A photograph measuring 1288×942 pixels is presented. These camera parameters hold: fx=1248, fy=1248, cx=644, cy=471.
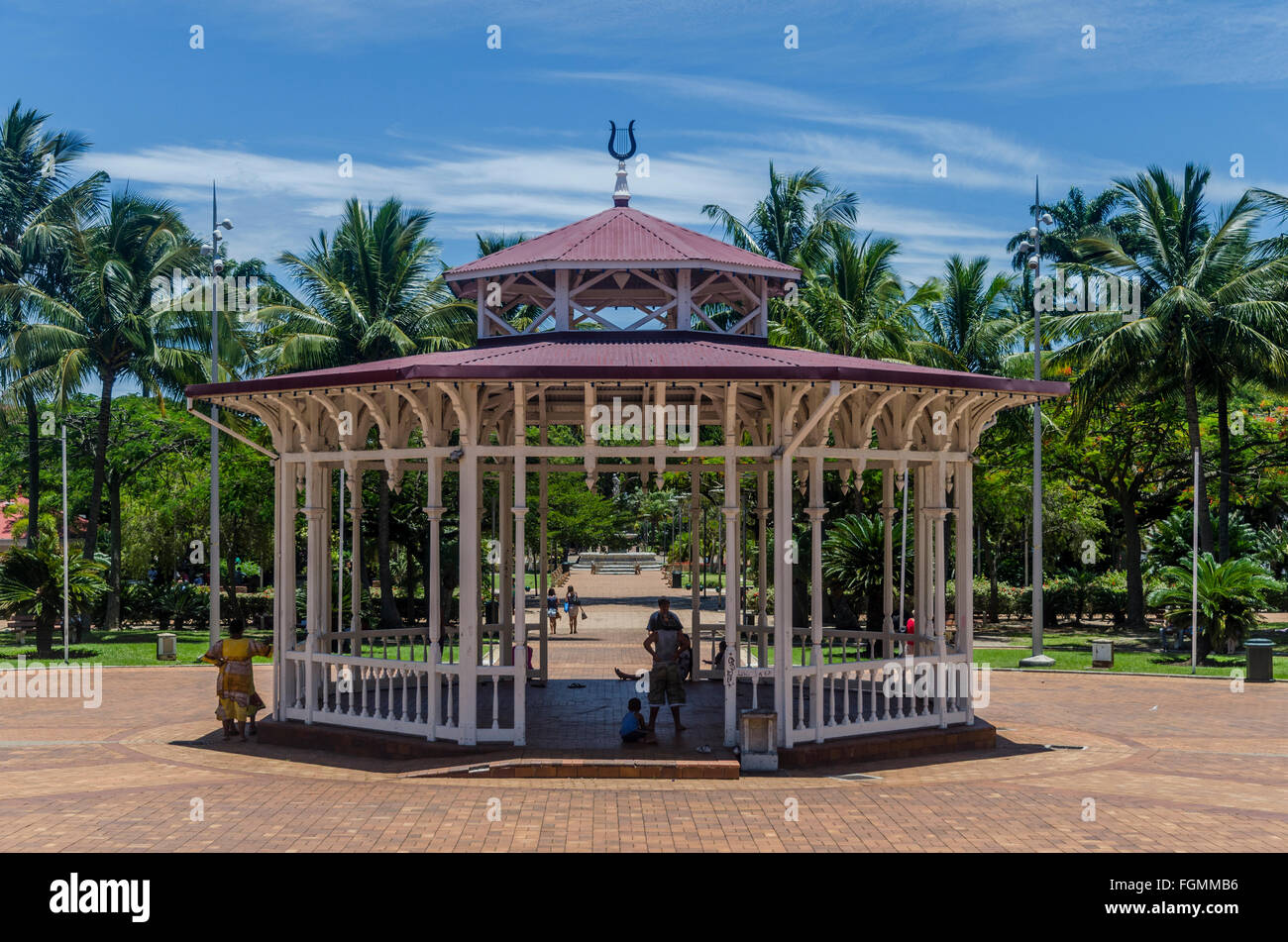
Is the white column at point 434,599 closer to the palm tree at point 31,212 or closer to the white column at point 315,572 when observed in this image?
the white column at point 315,572

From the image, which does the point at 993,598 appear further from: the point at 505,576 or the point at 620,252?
the point at 620,252

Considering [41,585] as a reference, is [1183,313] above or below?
above

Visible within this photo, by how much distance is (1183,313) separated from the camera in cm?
3378

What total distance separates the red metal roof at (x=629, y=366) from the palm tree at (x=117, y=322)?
2354 cm

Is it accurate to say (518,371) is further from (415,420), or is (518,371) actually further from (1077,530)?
(1077,530)

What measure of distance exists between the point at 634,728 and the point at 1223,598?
62.3 ft

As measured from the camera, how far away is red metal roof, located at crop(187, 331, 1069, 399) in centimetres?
1364

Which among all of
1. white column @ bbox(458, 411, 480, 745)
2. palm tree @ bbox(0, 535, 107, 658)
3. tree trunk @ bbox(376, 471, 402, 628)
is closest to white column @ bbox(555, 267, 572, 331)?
white column @ bbox(458, 411, 480, 745)

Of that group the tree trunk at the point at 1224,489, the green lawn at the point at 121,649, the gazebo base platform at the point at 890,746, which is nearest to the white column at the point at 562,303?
the gazebo base platform at the point at 890,746

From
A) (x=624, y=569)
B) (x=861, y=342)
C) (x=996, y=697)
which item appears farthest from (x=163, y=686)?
(x=624, y=569)

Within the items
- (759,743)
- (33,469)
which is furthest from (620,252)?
(33,469)

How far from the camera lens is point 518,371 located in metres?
13.6

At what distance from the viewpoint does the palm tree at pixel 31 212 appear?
38469 millimetres

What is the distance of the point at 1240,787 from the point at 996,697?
26.4 ft
